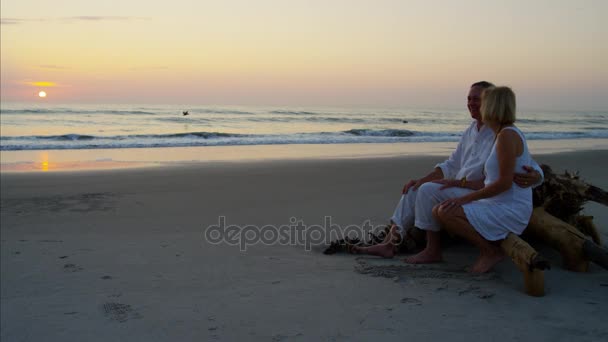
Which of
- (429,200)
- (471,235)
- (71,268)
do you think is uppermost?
(429,200)

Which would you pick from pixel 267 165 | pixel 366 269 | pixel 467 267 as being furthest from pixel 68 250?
pixel 267 165

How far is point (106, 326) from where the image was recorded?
123 inches

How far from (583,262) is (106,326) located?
3385 millimetres

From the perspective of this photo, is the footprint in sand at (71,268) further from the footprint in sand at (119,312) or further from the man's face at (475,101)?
the man's face at (475,101)

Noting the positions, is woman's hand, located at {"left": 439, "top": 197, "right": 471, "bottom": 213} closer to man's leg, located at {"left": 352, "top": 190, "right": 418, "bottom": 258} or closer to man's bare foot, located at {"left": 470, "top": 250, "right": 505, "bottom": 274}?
man's bare foot, located at {"left": 470, "top": 250, "right": 505, "bottom": 274}

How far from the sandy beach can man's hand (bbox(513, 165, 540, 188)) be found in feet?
2.30

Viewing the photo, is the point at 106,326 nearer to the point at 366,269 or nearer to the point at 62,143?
the point at 366,269

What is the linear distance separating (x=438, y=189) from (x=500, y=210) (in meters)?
0.56

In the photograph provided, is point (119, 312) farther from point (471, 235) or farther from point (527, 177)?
point (527, 177)

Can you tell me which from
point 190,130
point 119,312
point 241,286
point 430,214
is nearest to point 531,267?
point 430,214

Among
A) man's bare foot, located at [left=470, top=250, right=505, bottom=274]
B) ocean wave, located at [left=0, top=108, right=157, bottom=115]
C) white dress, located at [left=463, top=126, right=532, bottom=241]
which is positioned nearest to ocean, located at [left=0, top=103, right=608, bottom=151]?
ocean wave, located at [left=0, top=108, right=157, bottom=115]

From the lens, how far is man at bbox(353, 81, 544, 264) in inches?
162

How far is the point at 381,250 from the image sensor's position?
14.9ft

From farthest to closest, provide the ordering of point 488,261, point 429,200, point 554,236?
point 429,200 < point 554,236 < point 488,261
